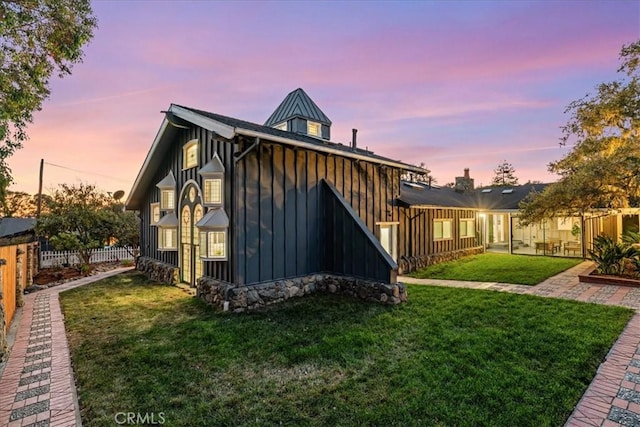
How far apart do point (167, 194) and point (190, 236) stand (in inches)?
77.1

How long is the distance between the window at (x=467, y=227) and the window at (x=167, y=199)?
13.3 metres

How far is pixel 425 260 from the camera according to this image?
12.5 meters

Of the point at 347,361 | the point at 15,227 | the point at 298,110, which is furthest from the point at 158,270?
the point at 15,227

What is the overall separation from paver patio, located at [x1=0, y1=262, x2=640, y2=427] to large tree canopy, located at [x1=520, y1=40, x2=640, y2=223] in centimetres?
413

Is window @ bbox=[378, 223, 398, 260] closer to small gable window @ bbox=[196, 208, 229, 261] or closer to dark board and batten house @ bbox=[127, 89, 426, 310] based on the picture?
dark board and batten house @ bbox=[127, 89, 426, 310]

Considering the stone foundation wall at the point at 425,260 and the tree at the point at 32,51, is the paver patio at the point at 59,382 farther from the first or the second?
the stone foundation wall at the point at 425,260

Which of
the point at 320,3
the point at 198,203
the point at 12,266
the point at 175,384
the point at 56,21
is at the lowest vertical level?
the point at 175,384

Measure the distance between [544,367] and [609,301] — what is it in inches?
191

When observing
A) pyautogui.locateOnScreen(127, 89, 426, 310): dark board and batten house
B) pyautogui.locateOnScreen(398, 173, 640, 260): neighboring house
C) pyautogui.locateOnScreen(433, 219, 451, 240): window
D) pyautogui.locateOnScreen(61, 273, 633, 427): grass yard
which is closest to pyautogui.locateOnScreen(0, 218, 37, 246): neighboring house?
pyautogui.locateOnScreen(127, 89, 426, 310): dark board and batten house

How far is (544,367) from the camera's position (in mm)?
3902

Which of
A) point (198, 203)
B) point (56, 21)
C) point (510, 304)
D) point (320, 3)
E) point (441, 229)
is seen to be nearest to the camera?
point (56, 21)

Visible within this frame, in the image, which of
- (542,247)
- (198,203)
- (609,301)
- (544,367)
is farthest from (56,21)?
(542,247)

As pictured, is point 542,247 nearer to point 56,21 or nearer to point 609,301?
point 609,301

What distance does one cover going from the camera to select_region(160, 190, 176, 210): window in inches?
398
